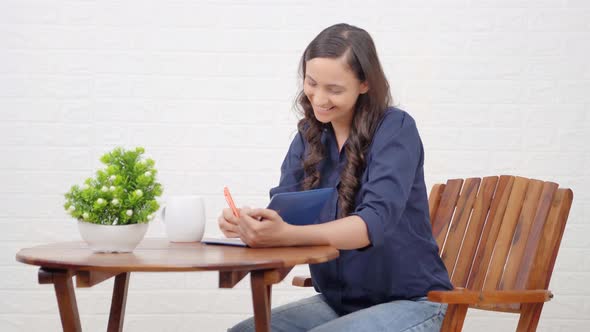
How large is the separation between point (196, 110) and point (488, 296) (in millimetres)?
1876

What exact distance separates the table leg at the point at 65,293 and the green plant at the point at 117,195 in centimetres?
15

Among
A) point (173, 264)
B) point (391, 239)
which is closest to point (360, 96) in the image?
point (391, 239)

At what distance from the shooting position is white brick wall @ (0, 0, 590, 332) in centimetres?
346

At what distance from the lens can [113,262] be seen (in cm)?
153

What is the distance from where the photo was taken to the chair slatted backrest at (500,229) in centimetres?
213

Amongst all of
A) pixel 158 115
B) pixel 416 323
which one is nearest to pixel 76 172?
pixel 158 115

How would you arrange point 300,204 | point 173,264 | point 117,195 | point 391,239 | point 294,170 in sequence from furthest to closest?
point 294,170
point 391,239
point 300,204
point 117,195
point 173,264

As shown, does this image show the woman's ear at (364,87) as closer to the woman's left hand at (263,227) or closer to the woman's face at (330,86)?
the woman's face at (330,86)

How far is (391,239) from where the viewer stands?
2002 mm

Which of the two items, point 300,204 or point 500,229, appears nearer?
point 300,204

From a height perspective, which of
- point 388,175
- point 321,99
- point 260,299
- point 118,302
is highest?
point 321,99

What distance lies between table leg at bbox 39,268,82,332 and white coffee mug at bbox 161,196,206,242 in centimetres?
40

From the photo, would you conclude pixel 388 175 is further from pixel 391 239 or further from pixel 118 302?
pixel 118 302

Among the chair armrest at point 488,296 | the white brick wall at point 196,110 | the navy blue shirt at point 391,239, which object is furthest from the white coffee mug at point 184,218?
the white brick wall at point 196,110
